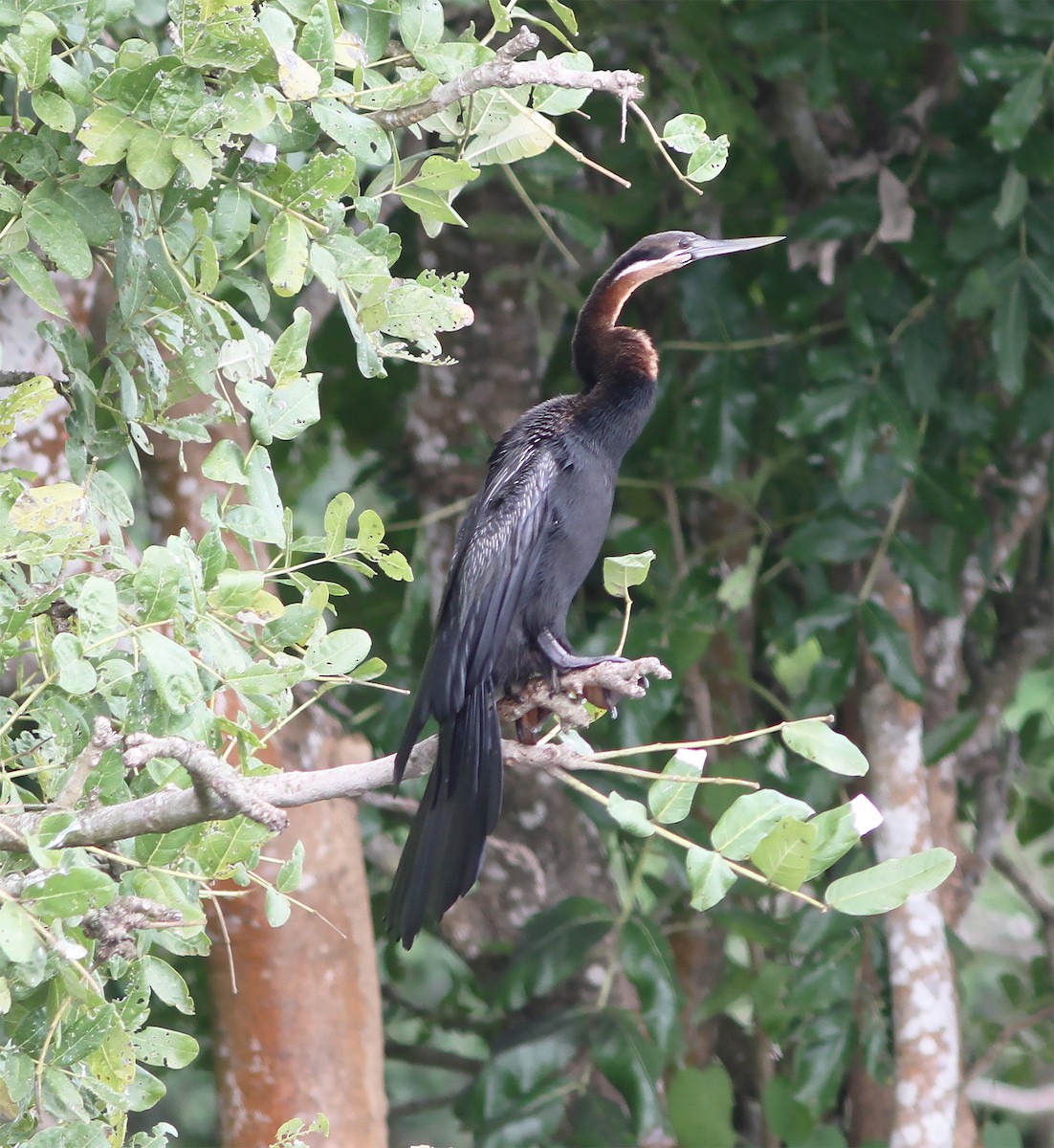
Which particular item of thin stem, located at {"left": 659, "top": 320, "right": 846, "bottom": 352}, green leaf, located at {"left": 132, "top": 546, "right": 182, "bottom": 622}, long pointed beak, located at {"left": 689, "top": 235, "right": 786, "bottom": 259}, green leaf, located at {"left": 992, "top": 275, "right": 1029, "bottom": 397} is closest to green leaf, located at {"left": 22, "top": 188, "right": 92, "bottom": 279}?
green leaf, located at {"left": 132, "top": 546, "right": 182, "bottom": 622}

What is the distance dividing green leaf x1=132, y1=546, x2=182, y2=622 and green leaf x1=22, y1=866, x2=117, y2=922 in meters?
0.18

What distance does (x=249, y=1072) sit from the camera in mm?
1953

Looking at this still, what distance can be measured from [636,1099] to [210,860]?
1.31m

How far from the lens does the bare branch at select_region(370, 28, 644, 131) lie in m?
1.02

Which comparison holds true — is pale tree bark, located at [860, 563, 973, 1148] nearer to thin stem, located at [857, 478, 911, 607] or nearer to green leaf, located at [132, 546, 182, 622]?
thin stem, located at [857, 478, 911, 607]

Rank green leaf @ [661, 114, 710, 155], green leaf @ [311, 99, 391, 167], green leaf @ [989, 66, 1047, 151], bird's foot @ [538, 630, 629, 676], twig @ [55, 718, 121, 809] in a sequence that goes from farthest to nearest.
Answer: green leaf @ [989, 66, 1047, 151] < bird's foot @ [538, 630, 629, 676] < green leaf @ [661, 114, 710, 155] < green leaf @ [311, 99, 391, 167] < twig @ [55, 718, 121, 809]

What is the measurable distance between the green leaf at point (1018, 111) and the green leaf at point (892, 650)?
703 mm

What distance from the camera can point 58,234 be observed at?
106 cm

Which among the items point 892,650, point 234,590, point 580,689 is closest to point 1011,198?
point 892,650

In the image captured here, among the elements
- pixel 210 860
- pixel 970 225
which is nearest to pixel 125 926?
pixel 210 860

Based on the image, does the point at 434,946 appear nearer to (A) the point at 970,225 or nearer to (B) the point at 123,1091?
(A) the point at 970,225

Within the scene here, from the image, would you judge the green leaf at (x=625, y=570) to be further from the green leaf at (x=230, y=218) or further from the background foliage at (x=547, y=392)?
the green leaf at (x=230, y=218)

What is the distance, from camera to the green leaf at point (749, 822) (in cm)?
102

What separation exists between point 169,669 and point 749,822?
1.33ft
